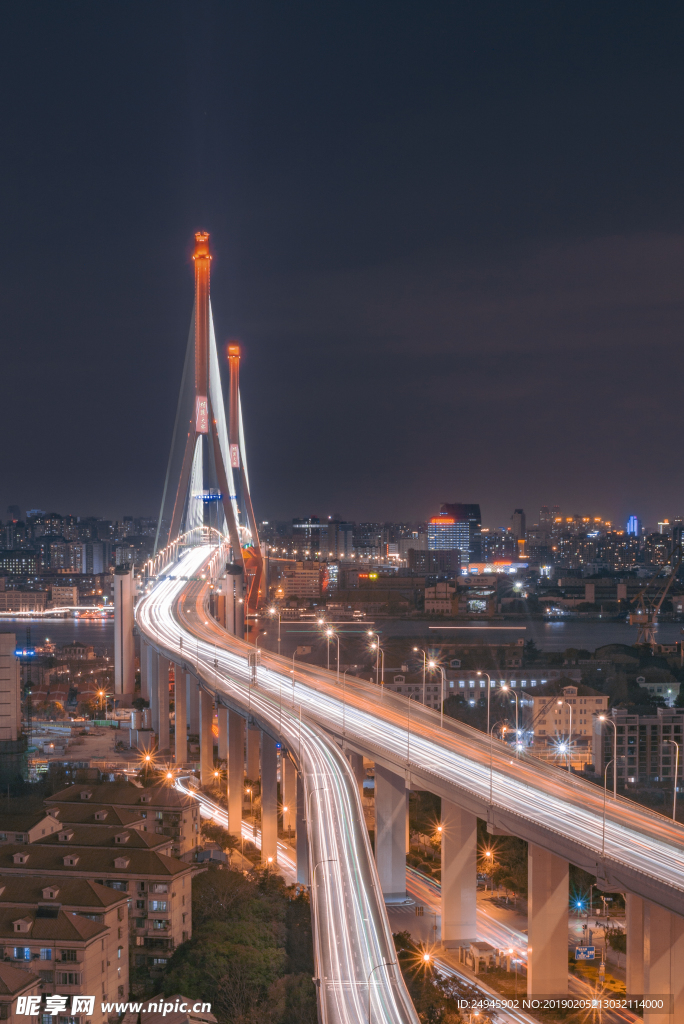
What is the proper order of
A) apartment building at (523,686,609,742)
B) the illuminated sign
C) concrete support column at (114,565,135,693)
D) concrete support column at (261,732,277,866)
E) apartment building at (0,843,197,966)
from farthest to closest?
1. the illuminated sign
2. concrete support column at (114,565,135,693)
3. apartment building at (523,686,609,742)
4. concrete support column at (261,732,277,866)
5. apartment building at (0,843,197,966)

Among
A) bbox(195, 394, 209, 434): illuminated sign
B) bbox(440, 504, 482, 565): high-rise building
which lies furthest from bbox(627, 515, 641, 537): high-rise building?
bbox(195, 394, 209, 434): illuminated sign

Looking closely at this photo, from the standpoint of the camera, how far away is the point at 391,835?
297 inches

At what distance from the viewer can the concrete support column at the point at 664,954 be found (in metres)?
4.76

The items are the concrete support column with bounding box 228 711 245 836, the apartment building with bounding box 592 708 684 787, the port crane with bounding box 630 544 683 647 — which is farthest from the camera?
the port crane with bounding box 630 544 683 647

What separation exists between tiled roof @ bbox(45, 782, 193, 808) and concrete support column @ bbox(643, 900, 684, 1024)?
13.0 feet

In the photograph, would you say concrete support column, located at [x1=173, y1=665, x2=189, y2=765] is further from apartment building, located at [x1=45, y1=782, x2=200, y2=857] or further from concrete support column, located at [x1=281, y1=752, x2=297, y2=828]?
apartment building, located at [x1=45, y1=782, x2=200, y2=857]

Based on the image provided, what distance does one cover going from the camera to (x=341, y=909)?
4.90m

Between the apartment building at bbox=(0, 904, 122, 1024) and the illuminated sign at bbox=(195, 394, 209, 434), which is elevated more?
the illuminated sign at bbox=(195, 394, 209, 434)

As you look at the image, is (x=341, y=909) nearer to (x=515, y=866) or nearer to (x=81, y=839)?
(x=81, y=839)

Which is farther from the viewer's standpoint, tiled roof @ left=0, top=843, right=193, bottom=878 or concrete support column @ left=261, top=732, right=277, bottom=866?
concrete support column @ left=261, top=732, right=277, bottom=866

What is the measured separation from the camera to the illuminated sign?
59.8 ft

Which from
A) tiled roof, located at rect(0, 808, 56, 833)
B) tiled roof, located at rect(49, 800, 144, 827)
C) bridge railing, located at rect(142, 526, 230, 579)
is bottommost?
tiled roof, located at rect(49, 800, 144, 827)

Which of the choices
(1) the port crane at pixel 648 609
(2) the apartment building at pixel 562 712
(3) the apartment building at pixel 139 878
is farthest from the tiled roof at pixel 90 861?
(1) the port crane at pixel 648 609

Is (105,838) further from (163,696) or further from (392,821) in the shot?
(163,696)
